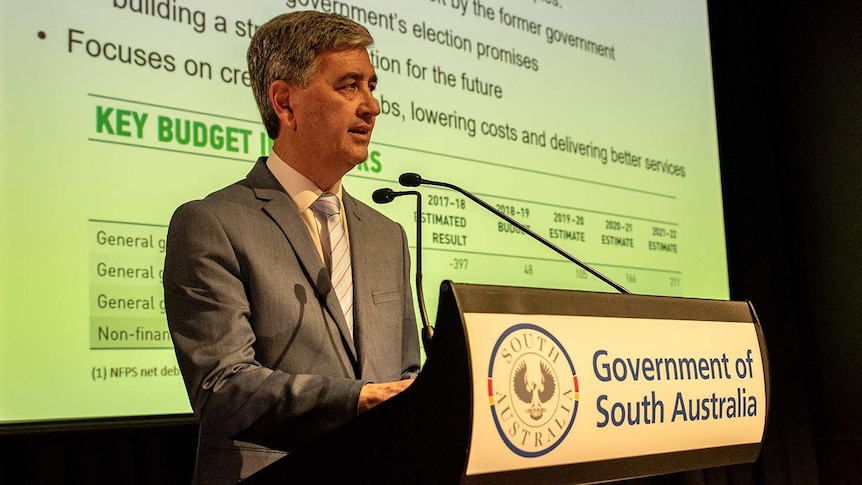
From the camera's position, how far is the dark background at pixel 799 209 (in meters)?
4.20

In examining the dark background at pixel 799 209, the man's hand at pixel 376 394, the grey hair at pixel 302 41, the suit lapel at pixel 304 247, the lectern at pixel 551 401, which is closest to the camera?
the lectern at pixel 551 401

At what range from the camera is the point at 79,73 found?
2.22 m

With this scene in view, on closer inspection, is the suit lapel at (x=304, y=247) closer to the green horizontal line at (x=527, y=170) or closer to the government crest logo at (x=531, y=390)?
the government crest logo at (x=531, y=390)

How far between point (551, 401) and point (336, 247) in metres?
0.67

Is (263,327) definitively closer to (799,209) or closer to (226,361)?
(226,361)

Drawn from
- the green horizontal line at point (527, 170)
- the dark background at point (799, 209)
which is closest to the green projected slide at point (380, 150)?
the green horizontal line at point (527, 170)

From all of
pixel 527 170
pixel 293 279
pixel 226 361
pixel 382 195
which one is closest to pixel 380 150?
pixel 527 170

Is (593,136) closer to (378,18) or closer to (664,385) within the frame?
(378,18)

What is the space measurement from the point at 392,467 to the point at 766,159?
3756 mm

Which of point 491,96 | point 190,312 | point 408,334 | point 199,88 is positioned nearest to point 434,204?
point 491,96

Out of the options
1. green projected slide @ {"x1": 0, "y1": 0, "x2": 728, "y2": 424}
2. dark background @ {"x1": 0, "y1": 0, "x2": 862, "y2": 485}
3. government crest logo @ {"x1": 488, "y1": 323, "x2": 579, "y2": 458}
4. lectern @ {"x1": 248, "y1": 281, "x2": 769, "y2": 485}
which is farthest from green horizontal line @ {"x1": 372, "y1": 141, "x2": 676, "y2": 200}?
government crest logo @ {"x1": 488, "y1": 323, "x2": 579, "y2": 458}

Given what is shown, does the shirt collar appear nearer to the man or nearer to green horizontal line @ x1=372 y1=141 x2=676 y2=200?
the man

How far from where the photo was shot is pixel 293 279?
1.56 meters

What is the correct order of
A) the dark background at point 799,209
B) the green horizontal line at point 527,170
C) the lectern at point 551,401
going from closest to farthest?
the lectern at point 551,401
the green horizontal line at point 527,170
the dark background at point 799,209
